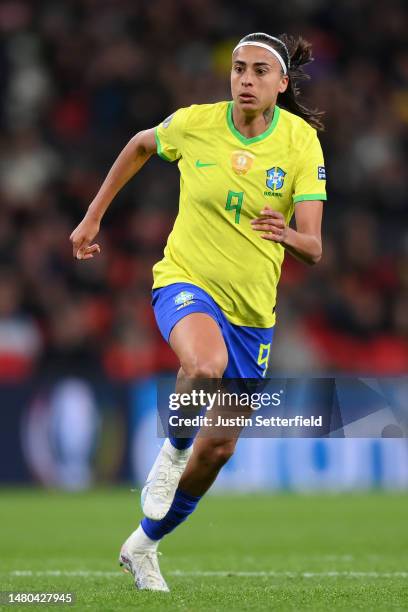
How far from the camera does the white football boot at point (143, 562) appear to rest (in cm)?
592

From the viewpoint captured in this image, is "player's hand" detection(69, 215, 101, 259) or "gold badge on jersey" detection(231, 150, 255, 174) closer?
"gold badge on jersey" detection(231, 150, 255, 174)

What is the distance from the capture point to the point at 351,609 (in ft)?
16.6

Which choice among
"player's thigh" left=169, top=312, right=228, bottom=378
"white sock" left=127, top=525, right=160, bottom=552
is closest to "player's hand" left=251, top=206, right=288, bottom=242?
"player's thigh" left=169, top=312, right=228, bottom=378

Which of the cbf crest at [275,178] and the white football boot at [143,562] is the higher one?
the cbf crest at [275,178]

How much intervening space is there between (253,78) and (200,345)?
125cm

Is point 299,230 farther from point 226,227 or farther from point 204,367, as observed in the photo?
point 204,367

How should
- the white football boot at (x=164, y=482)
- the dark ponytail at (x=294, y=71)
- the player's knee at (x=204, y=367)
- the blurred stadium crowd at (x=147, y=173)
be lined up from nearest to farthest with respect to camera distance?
the player's knee at (x=204, y=367)
the white football boot at (x=164, y=482)
the dark ponytail at (x=294, y=71)
the blurred stadium crowd at (x=147, y=173)

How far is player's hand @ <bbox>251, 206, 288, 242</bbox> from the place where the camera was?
521 cm

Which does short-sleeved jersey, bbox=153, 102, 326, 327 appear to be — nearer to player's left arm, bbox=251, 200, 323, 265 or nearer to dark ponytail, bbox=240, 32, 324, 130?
player's left arm, bbox=251, 200, 323, 265

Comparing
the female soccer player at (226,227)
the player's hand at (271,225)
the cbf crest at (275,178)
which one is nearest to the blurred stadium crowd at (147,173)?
the female soccer player at (226,227)

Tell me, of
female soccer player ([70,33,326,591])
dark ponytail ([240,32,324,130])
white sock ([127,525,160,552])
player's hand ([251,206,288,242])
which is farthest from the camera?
dark ponytail ([240,32,324,130])

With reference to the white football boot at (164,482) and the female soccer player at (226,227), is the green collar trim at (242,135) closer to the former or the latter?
the female soccer player at (226,227)

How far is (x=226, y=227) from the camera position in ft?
19.4

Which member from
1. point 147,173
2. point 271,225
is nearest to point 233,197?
point 271,225
